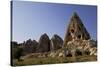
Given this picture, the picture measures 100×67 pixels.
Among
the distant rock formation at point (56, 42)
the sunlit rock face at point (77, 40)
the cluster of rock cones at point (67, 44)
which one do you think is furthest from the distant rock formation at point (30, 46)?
the sunlit rock face at point (77, 40)

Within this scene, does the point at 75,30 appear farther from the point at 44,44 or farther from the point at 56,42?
the point at 44,44

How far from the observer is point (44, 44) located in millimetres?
2529

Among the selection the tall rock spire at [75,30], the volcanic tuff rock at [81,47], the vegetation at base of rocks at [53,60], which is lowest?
the vegetation at base of rocks at [53,60]

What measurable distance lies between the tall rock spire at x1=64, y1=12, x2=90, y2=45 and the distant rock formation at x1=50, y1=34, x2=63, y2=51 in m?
0.07

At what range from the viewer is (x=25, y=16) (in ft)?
8.02

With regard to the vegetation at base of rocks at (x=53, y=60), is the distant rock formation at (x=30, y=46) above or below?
above

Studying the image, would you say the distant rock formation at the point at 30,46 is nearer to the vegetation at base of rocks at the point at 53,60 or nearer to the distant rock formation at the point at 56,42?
the vegetation at base of rocks at the point at 53,60

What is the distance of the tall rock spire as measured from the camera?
8.61ft

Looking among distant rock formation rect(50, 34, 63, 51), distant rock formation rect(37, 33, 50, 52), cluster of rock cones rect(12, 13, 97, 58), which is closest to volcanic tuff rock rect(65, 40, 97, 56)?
cluster of rock cones rect(12, 13, 97, 58)

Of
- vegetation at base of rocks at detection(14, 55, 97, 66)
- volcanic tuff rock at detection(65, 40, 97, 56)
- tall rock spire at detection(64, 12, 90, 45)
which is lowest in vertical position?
vegetation at base of rocks at detection(14, 55, 97, 66)

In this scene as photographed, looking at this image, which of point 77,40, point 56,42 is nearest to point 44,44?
point 56,42

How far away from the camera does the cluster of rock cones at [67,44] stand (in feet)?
8.14

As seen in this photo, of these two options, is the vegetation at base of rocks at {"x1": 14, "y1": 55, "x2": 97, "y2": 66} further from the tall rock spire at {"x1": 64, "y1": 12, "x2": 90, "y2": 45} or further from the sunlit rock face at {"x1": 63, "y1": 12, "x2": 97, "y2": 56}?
the tall rock spire at {"x1": 64, "y1": 12, "x2": 90, "y2": 45}
